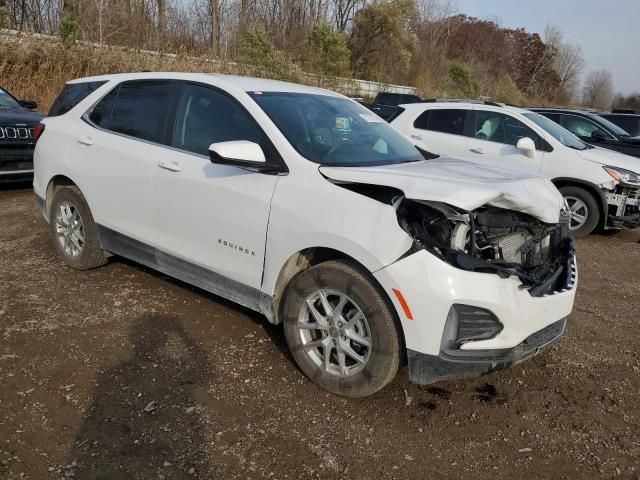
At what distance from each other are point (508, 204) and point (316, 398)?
1571mm

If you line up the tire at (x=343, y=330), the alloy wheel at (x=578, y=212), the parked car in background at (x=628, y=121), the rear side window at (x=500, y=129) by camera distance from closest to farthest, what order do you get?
1. the tire at (x=343, y=330)
2. the alloy wheel at (x=578, y=212)
3. the rear side window at (x=500, y=129)
4. the parked car in background at (x=628, y=121)

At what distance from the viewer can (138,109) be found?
4.09 m

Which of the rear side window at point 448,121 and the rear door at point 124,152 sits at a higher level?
the rear side window at point 448,121

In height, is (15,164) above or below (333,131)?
below

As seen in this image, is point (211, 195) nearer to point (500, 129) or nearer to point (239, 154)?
point (239, 154)

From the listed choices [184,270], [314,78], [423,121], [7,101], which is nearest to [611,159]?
[423,121]

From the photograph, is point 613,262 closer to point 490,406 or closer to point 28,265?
point 490,406

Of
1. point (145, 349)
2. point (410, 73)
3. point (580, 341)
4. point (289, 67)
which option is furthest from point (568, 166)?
point (410, 73)

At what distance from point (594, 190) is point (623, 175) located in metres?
0.40

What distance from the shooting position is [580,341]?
399 cm

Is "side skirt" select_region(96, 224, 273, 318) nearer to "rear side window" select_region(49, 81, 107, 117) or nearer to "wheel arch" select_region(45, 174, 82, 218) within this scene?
"wheel arch" select_region(45, 174, 82, 218)

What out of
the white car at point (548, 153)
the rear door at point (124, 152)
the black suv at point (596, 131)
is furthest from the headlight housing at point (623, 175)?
the rear door at point (124, 152)

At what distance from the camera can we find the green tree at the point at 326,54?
88.8ft

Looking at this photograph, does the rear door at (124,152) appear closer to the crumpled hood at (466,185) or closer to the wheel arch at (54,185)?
the wheel arch at (54,185)
